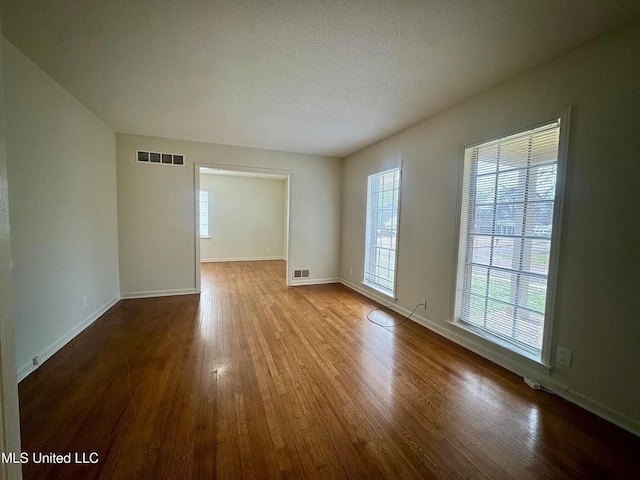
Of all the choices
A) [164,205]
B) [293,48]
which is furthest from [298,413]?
[164,205]

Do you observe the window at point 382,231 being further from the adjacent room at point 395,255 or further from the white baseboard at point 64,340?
the white baseboard at point 64,340

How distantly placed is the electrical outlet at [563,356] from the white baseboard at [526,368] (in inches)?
4.6

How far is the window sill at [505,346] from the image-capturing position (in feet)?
7.14

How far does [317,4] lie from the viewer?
5.42ft

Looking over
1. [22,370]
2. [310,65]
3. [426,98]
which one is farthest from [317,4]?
[22,370]

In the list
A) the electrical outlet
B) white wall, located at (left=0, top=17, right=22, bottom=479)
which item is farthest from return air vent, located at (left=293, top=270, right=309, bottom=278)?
white wall, located at (left=0, top=17, right=22, bottom=479)

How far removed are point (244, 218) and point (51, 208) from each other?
5.55 meters

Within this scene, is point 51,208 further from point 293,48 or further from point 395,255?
point 395,255

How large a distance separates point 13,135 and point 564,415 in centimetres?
436

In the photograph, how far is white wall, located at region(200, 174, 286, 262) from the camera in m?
7.72

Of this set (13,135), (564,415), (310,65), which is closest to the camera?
(564,415)

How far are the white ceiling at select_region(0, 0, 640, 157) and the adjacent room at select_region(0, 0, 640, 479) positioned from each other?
17 millimetres

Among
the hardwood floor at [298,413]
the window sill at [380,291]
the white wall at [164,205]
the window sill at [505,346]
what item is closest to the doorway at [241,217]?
the white wall at [164,205]

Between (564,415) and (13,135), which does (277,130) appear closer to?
(13,135)
